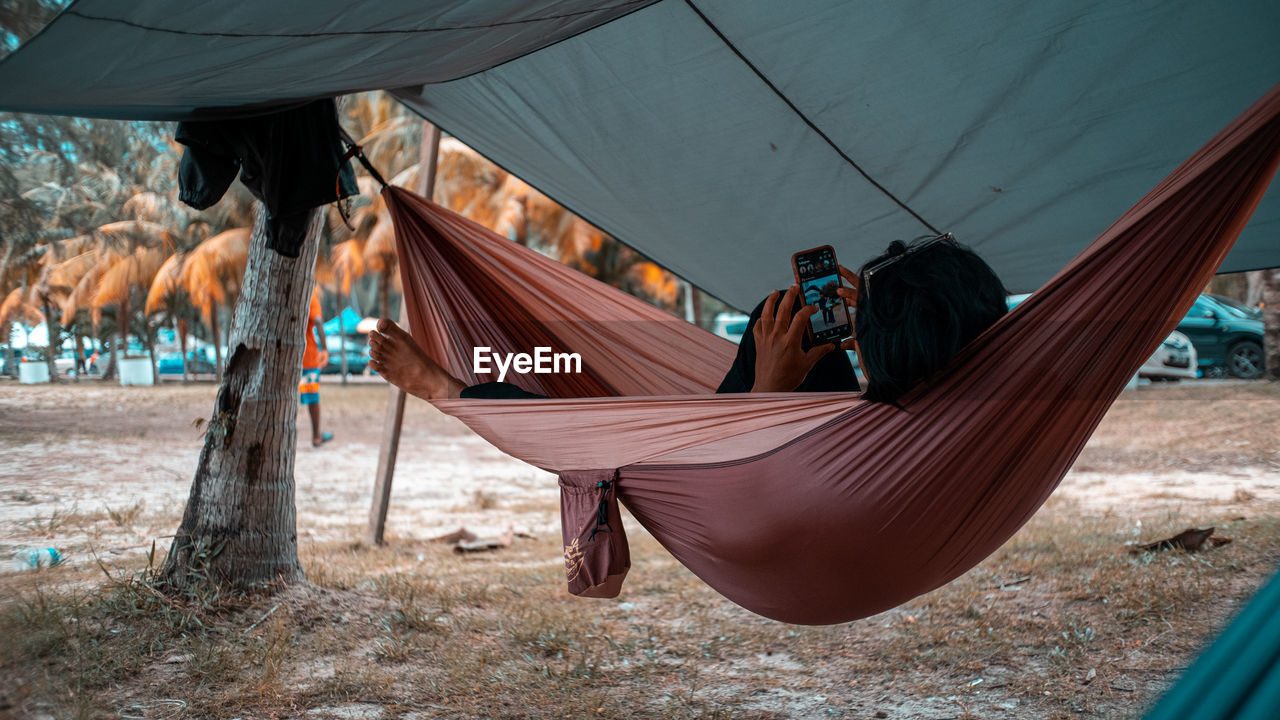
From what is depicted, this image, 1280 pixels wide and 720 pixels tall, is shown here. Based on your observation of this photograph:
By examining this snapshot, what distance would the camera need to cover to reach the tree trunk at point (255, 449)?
210 cm

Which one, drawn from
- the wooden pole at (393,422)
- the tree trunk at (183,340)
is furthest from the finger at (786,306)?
the tree trunk at (183,340)

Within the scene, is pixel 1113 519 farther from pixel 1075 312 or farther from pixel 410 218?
pixel 410 218

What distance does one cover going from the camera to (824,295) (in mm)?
1481

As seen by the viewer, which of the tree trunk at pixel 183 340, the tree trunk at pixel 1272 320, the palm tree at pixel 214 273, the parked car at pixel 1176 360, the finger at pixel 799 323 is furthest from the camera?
the palm tree at pixel 214 273

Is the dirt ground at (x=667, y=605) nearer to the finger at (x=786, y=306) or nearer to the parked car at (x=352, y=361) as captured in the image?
the finger at (x=786, y=306)

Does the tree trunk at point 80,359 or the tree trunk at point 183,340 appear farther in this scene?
the tree trunk at point 183,340

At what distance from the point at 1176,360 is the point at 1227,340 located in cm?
54

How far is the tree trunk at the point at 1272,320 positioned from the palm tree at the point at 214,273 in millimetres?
7638

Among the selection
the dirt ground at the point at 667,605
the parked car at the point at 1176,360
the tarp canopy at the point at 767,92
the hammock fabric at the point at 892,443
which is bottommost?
the dirt ground at the point at 667,605

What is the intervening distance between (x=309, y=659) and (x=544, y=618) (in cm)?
65

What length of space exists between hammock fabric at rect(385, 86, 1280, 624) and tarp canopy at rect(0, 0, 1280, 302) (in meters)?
0.66

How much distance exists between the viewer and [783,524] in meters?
1.19

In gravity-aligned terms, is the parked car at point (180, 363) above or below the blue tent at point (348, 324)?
below

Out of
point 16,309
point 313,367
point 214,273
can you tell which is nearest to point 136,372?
point 313,367
